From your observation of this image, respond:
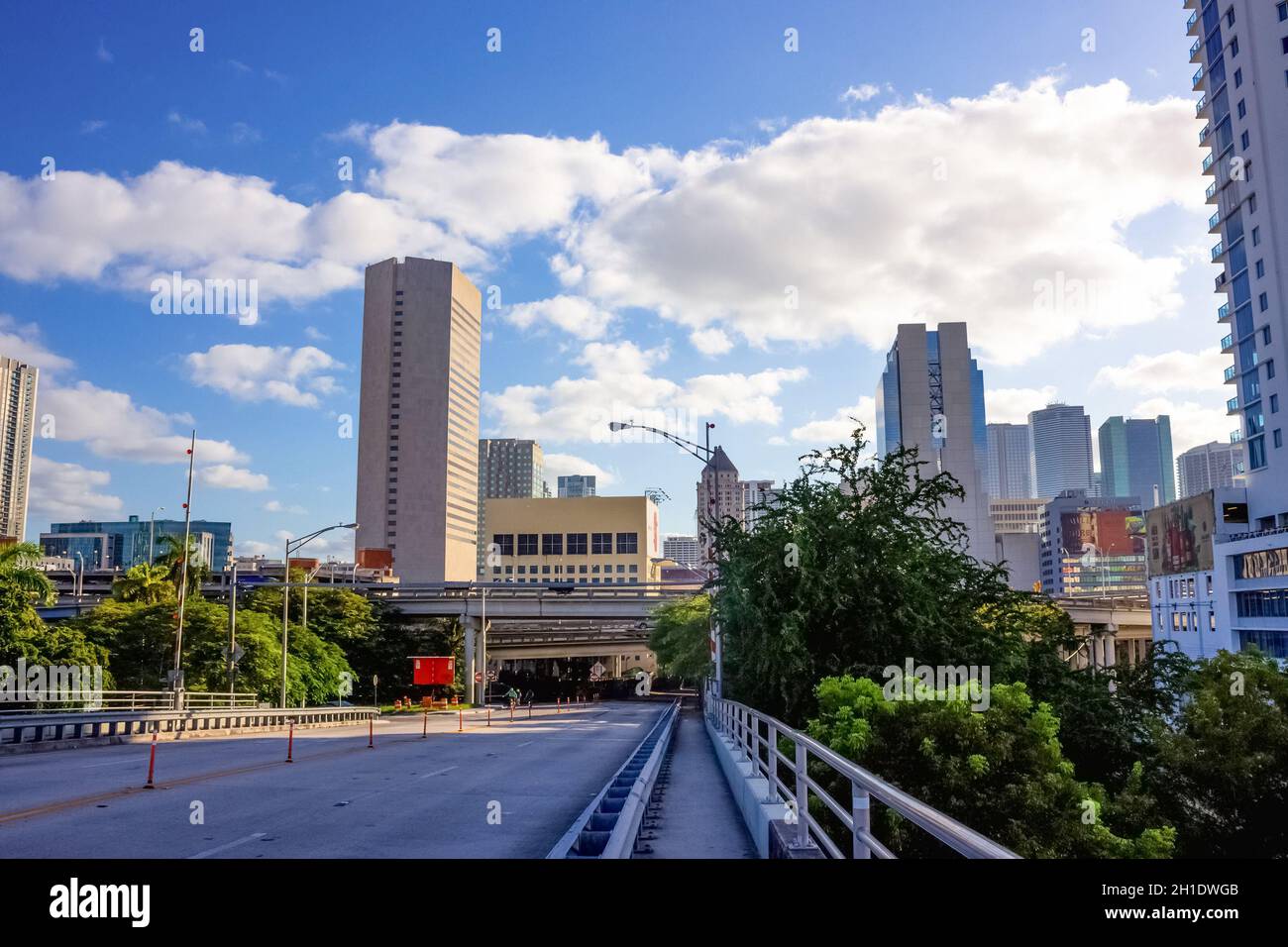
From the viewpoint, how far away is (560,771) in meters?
23.0

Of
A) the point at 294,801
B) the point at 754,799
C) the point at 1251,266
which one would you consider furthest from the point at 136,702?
the point at 1251,266

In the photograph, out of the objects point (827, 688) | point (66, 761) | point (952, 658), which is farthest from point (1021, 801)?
point (66, 761)

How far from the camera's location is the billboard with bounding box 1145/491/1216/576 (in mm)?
107562

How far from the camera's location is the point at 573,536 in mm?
185000

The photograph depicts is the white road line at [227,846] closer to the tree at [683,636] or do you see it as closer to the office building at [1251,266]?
the tree at [683,636]

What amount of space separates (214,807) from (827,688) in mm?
9902

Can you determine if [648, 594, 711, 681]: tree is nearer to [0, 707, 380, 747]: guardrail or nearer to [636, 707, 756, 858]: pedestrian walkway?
[0, 707, 380, 747]: guardrail

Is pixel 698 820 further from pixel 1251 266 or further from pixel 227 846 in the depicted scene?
pixel 1251 266

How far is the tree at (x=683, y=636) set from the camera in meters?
71.4

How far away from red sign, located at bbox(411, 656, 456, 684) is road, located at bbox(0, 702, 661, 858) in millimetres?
45895

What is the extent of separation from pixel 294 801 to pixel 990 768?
10.9 m

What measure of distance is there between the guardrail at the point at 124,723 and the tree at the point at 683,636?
30.9 m

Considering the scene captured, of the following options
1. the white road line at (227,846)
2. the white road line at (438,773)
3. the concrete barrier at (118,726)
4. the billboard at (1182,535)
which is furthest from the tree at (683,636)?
the billboard at (1182,535)
